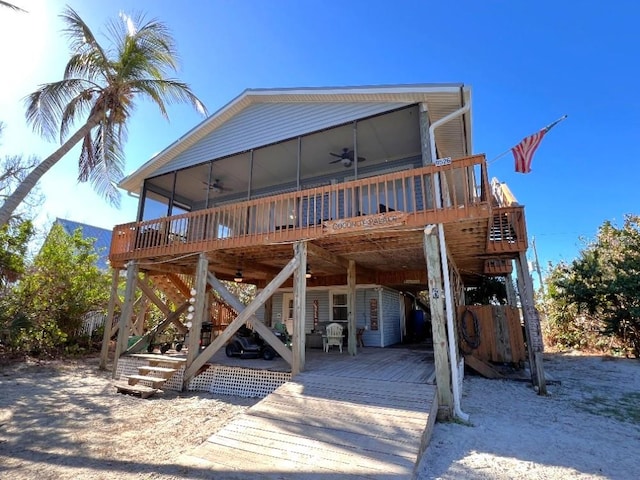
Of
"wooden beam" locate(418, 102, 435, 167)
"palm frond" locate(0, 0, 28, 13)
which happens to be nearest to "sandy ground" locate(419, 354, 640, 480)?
"wooden beam" locate(418, 102, 435, 167)

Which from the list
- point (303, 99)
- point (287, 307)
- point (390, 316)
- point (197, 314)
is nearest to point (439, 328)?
point (197, 314)

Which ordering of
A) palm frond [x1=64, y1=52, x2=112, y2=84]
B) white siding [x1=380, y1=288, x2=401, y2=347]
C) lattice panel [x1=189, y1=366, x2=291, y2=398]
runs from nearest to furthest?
lattice panel [x1=189, y1=366, x2=291, y2=398] < palm frond [x1=64, y1=52, x2=112, y2=84] < white siding [x1=380, y1=288, x2=401, y2=347]

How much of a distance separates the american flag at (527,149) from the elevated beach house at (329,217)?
2.40 ft

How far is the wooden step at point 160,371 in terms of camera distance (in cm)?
791

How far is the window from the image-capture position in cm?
1253

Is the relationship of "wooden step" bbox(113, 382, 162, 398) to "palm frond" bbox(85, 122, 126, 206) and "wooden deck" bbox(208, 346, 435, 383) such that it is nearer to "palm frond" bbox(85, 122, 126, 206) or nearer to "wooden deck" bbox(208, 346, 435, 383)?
"wooden deck" bbox(208, 346, 435, 383)

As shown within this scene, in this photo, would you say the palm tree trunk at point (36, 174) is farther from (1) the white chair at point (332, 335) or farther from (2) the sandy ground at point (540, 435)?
(2) the sandy ground at point (540, 435)

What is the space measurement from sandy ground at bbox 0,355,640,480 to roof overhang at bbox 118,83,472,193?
6.40 meters

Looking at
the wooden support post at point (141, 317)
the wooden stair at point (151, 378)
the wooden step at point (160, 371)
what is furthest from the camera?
the wooden support post at point (141, 317)

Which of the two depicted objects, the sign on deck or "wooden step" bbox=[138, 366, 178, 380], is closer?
the sign on deck

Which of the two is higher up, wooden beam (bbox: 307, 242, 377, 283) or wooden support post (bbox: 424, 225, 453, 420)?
wooden beam (bbox: 307, 242, 377, 283)

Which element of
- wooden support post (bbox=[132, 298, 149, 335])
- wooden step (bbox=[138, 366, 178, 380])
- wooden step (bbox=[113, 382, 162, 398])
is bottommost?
wooden step (bbox=[113, 382, 162, 398])

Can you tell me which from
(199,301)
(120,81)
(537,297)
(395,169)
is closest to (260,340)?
(199,301)

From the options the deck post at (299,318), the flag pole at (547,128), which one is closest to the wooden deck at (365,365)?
the deck post at (299,318)
